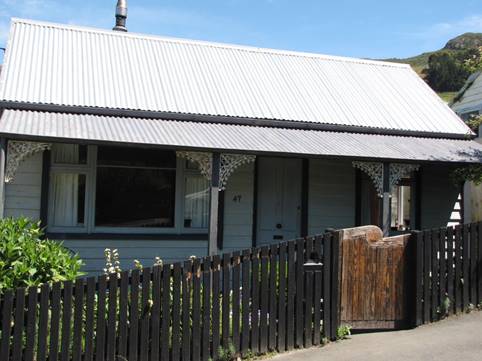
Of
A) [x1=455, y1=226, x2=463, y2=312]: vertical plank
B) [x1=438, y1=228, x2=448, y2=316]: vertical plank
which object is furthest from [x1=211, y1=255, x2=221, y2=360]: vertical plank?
[x1=455, y1=226, x2=463, y2=312]: vertical plank

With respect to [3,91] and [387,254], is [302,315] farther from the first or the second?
[3,91]

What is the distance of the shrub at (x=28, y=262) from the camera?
5684 millimetres

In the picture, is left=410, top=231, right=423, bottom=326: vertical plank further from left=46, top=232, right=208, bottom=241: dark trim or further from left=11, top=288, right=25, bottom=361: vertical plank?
left=46, top=232, right=208, bottom=241: dark trim

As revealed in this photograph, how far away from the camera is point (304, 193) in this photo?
511 inches

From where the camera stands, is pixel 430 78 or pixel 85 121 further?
pixel 430 78

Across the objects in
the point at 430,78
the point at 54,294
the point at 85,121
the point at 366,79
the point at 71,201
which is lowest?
the point at 54,294

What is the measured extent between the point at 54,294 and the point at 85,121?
226 inches

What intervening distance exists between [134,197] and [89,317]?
6185 mm

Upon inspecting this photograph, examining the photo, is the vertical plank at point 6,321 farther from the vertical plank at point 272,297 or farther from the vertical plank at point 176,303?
the vertical plank at point 272,297

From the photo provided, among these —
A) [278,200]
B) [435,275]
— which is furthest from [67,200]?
[435,275]

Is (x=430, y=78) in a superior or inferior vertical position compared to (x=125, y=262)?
superior

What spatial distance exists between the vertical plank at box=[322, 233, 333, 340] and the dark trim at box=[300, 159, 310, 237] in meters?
5.73

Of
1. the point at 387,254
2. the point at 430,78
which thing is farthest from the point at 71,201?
the point at 430,78

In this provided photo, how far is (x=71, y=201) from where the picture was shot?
36.9ft
